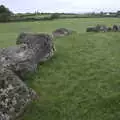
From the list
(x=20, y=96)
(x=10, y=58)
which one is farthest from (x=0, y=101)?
(x=10, y=58)

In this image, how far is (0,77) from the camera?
31.3 ft

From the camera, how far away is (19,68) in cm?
1153

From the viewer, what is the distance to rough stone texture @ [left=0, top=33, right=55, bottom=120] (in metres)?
8.98

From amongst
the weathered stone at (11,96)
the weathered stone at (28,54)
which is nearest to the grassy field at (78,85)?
the weathered stone at (11,96)

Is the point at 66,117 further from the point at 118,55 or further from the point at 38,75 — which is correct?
the point at 118,55

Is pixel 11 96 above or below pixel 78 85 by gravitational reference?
above

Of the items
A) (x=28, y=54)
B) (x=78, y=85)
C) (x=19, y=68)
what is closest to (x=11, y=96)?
(x=19, y=68)

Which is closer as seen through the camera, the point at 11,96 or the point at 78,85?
the point at 11,96

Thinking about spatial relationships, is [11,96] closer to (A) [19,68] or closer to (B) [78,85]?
(A) [19,68]

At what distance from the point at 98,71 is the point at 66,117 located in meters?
4.11

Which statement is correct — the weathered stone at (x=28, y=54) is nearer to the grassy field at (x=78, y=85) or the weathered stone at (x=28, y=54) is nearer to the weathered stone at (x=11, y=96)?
the grassy field at (x=78, y=85)

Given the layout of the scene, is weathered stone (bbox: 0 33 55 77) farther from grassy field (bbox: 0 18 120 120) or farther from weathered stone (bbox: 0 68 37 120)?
weathered stone (bbox: 0 68 37 120)

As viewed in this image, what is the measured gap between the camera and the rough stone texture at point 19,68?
353 inches

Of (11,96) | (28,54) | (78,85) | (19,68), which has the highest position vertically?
(28,54)
